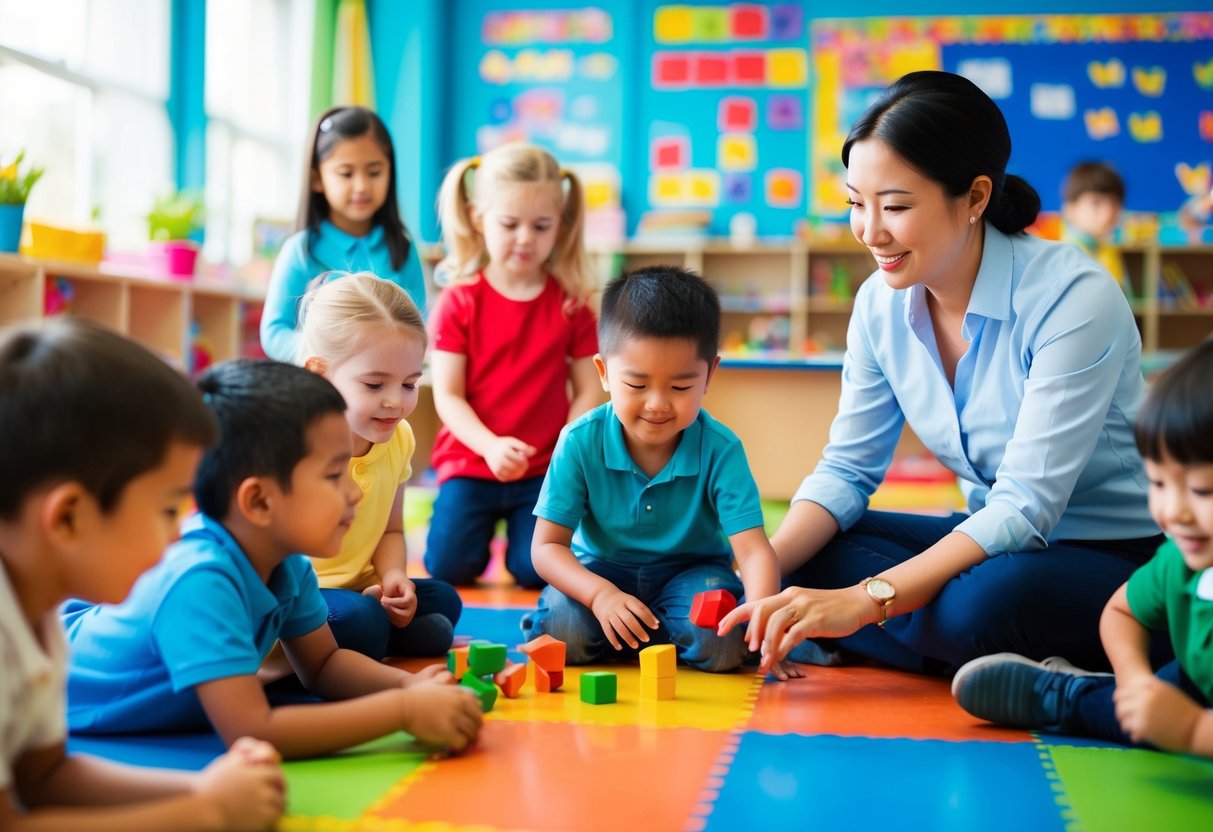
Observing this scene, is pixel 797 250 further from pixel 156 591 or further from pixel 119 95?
pixel 156 591

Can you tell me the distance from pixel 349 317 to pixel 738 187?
6.37m

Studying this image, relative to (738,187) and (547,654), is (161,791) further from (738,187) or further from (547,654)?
(738,187)

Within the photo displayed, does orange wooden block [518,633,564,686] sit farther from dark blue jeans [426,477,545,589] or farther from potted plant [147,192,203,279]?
potted plant [147,192,203,279]

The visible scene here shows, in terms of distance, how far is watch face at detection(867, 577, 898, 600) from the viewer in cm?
185

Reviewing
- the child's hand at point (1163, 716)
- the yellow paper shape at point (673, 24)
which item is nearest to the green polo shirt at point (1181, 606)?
the child's hand at point (1163, 716)

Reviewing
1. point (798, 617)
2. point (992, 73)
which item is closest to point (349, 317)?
point (798, 617)

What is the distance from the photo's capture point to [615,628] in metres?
2.02

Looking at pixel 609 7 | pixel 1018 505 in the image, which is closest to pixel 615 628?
pixel 1018 505

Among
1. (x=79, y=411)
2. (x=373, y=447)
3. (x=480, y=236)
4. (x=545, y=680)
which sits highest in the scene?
(x=480, y=236)

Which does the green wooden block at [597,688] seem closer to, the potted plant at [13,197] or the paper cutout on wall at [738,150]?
the potted plant at [13,197]

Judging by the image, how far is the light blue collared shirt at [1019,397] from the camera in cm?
191

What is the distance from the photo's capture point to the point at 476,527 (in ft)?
10.4

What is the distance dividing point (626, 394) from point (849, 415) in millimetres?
485

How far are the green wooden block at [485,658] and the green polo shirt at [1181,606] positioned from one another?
3.03ft
